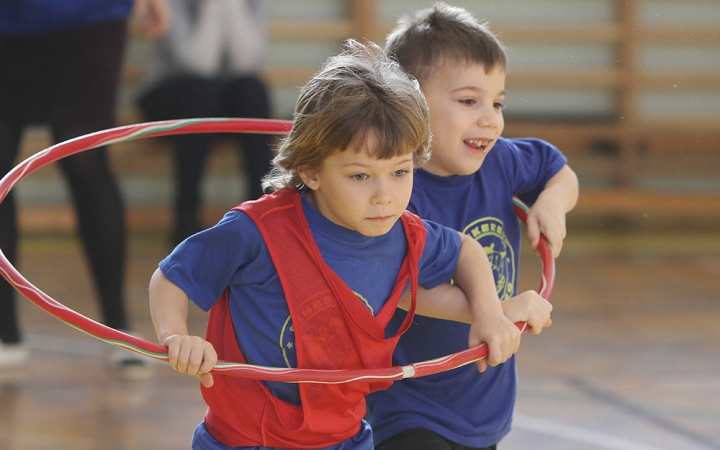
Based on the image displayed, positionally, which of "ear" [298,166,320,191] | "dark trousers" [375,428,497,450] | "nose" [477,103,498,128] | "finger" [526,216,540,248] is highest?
"nose" [477,103,498,128]

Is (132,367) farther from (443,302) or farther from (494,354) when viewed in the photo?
(494,354)

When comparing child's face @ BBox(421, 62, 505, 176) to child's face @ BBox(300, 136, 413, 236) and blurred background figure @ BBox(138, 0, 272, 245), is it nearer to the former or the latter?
child's face @ BBox(300, 136, 413, 236)

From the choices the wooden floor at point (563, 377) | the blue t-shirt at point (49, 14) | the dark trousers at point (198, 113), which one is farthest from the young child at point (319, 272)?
the dark trousers at point (198, 113)

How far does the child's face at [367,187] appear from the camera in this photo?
138 cm

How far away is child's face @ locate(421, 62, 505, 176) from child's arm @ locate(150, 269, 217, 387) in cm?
57

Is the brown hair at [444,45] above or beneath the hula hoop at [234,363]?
above

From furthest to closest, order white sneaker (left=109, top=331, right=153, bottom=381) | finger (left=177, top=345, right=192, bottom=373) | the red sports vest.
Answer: white sneaker (left=109, top=331, right=153, bottom=381) → the red sports vest → finger (left=177, top=345, right=192, bottom=373)

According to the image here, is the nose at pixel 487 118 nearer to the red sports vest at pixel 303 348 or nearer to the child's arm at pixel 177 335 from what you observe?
the red sports vest at pixel 303 348

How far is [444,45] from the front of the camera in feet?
5.75

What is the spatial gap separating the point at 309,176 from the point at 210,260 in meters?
0.20

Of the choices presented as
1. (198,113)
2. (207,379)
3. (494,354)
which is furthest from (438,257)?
(198,113)

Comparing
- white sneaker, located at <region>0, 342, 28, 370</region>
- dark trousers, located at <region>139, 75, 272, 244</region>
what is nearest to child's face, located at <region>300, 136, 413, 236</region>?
white sneaker, located at <region>0, 342, 28, 370</region>

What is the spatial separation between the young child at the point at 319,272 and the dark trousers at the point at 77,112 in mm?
1380

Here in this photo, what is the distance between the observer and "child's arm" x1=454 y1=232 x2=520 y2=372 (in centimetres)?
145
